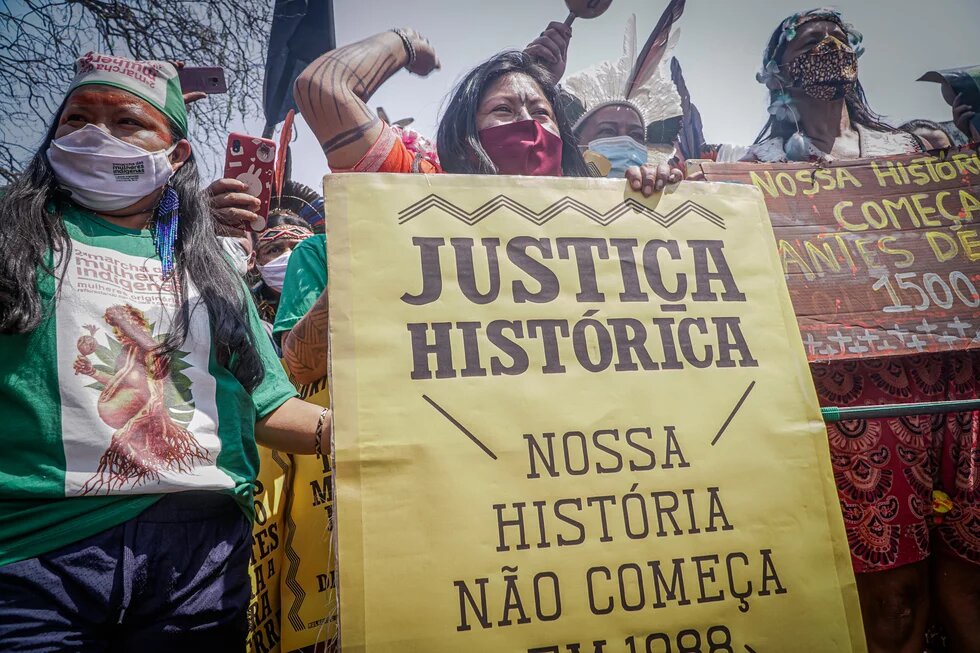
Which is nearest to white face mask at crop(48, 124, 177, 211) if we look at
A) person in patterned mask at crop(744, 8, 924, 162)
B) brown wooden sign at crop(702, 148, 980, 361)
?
brown wooden sign at crop(702, 148, 980, 361)

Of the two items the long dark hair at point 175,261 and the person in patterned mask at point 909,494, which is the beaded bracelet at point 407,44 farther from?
the person in patterned mask at point 909,494

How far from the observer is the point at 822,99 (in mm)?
3559

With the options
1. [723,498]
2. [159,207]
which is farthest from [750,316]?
[159,207]

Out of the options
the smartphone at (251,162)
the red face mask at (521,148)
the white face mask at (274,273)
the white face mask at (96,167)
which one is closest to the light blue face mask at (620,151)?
the red face mask at (521,148)

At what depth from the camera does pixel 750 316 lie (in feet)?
4.96

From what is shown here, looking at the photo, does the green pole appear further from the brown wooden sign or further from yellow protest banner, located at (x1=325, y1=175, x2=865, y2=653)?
the brown wooden sign

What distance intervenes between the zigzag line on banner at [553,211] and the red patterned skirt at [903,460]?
1081mm

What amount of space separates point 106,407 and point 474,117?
1.65 metres

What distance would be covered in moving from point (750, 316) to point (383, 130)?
5.61 ft

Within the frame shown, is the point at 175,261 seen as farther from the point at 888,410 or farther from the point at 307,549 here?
the point at 888,410

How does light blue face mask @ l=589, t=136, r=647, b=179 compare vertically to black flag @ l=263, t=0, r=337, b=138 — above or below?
below

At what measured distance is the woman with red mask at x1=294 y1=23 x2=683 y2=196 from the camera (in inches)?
89.7

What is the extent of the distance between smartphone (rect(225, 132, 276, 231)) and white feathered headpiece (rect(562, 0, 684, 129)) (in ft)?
9.46

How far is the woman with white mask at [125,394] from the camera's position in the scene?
3.74ft
